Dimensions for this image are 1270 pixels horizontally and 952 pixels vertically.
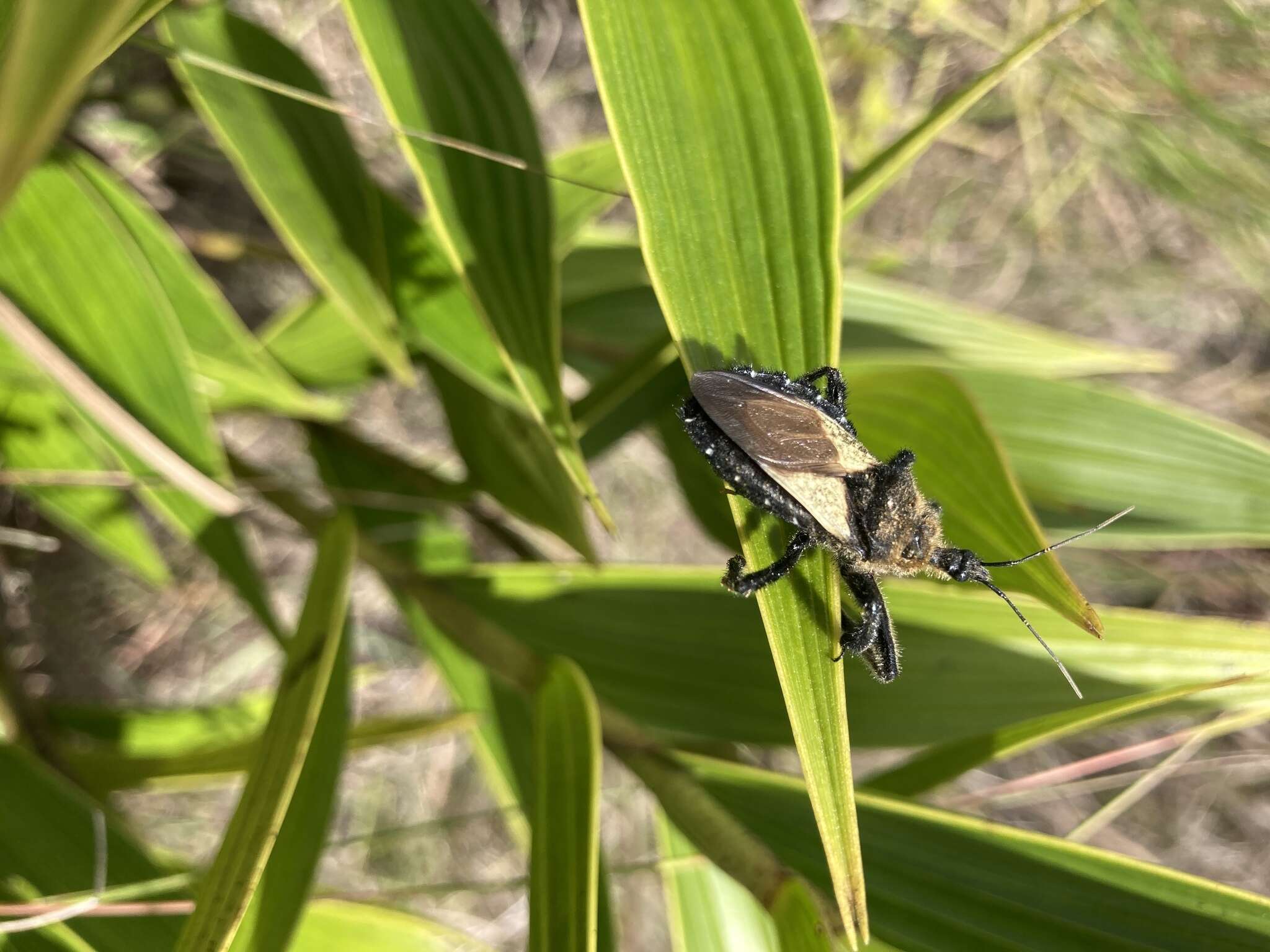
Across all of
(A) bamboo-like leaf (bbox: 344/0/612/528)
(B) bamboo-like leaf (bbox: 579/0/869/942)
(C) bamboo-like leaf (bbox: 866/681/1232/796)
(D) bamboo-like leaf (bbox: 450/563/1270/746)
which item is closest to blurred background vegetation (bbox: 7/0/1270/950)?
(D) bamboo-like leaf (bbox: 450/563/1270/746)

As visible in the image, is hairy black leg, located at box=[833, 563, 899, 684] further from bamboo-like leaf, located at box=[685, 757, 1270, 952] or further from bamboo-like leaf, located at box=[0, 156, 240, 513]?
bamboo-like leaf, located at box=[0, 156, 240, 513]

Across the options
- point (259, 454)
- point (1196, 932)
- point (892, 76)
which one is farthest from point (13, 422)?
point (892, 76)

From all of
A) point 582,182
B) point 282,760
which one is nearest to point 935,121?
point 582,182

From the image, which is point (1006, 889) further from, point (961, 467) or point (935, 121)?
point (935, 121)

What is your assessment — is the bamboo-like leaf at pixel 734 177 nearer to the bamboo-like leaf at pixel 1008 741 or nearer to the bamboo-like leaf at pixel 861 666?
the bamboo-like leaf at pixel 1008 741

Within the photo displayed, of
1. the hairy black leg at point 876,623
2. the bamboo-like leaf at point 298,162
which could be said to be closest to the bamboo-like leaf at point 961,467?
the hairy black leg at point 876,623

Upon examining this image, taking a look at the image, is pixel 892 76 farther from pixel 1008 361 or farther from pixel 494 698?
pixel 494 698

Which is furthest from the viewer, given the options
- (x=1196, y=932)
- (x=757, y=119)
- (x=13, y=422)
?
(x=13, y=422)
